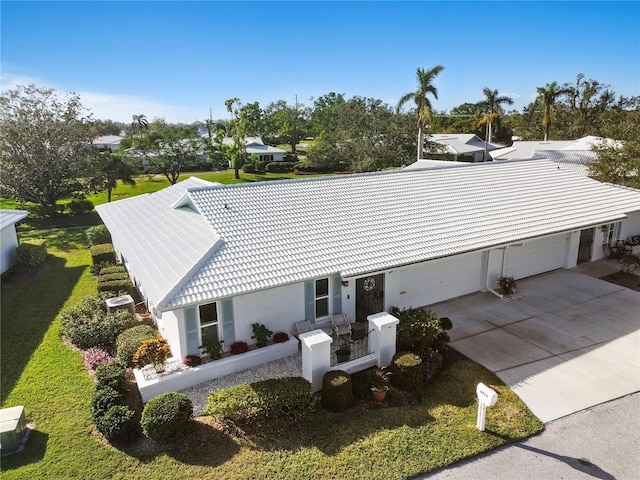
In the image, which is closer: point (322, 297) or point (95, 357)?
point (95, 357)

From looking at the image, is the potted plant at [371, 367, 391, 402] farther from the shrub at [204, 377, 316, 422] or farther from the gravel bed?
the gravel bed

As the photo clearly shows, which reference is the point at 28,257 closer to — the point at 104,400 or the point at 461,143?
A: the point at 104,400

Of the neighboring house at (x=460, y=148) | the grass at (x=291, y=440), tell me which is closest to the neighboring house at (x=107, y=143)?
the neighboring house at (x=460, y=148)

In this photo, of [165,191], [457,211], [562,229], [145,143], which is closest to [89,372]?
[165,191]

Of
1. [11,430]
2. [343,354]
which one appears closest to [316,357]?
[343,354]

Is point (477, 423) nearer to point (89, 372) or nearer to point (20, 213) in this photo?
point (89, 372)
